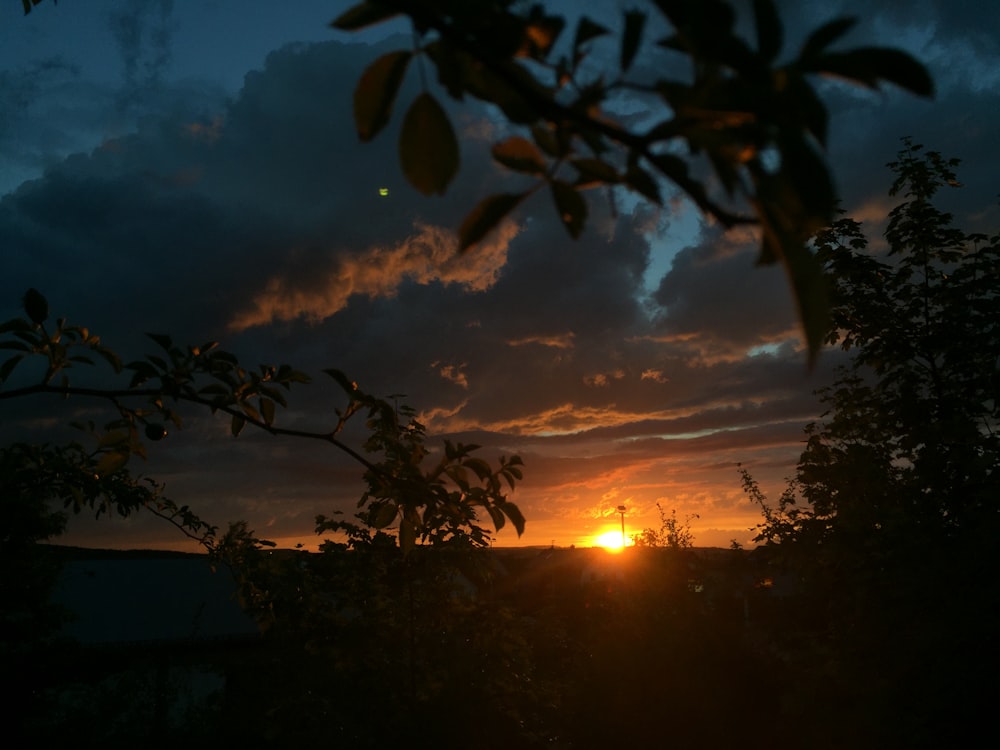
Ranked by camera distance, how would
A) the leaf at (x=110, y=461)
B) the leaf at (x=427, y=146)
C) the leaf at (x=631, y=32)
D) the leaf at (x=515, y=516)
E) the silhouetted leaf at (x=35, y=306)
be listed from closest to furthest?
the leaf at (x=631, y=32) < the leaf at (x=427, y=146) < the leaf at (x=515, y=516) < the leaf at (x=110, y=461) < the silhouetted leaf at (x=35, y=306)

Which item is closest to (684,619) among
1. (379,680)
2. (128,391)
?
(379,680)

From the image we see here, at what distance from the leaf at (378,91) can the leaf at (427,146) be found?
0.03m

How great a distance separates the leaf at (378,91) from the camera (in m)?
0.85

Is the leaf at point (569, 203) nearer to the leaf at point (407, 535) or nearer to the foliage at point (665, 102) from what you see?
the foliage at point (665, 102)

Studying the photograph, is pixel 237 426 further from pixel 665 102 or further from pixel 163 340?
pixel 665 102

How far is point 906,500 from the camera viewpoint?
8.48 m

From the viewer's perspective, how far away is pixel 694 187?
0.71 metres

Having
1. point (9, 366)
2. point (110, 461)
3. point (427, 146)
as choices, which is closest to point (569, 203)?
point (427, 146)

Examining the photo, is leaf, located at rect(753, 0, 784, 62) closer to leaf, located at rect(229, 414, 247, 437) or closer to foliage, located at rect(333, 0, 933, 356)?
foliage, located at rect(333, 0, 933, 356)

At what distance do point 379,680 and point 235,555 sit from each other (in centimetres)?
639

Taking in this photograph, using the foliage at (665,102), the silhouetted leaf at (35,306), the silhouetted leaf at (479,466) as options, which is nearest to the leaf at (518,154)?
the foliage at (665,102)

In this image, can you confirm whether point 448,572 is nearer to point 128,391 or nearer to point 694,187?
point 128,391

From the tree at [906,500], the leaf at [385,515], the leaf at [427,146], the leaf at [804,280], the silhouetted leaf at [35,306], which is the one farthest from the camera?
the tree at [906,500]

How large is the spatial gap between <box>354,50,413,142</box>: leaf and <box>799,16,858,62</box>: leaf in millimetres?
428
